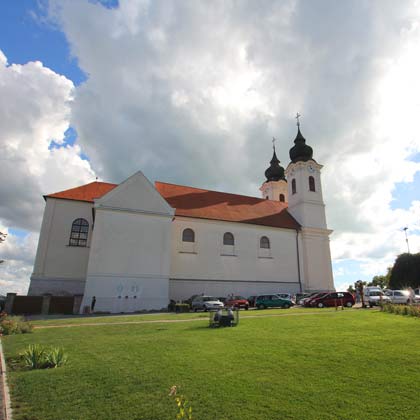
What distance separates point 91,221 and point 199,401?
90.2 feet

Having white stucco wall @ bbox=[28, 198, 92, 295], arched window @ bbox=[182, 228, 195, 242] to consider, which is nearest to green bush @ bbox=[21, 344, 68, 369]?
white stucco wall @ bbox=[28, 198, 92, 295]

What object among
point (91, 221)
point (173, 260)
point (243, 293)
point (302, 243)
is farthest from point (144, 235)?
point (302, 243)

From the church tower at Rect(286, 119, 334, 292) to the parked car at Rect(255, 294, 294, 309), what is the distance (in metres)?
9.92

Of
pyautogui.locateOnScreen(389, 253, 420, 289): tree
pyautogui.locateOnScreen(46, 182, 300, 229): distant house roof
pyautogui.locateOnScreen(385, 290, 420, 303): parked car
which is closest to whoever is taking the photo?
pyautogui.locateOnScreen(385, 290, 420, 303): parked car

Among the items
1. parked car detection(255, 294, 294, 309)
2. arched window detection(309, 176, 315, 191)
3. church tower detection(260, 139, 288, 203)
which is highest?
church tower detection(260, 139, 288, 203)

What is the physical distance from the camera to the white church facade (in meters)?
26.0

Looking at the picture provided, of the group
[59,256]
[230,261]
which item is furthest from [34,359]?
[230,261]

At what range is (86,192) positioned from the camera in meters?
32.2

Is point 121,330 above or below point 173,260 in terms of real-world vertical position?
below

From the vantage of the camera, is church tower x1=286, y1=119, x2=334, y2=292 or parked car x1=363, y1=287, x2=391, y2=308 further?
church tower x1=286, y1=119, x2=334, y2=292

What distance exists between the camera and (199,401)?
5434 mm

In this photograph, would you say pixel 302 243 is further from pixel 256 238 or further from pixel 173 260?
pixel 173 260

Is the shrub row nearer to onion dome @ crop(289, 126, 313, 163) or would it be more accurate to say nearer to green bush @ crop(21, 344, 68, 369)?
green bush @ crop(21, 344, 68, 369)

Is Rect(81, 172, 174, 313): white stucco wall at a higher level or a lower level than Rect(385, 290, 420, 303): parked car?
higher
